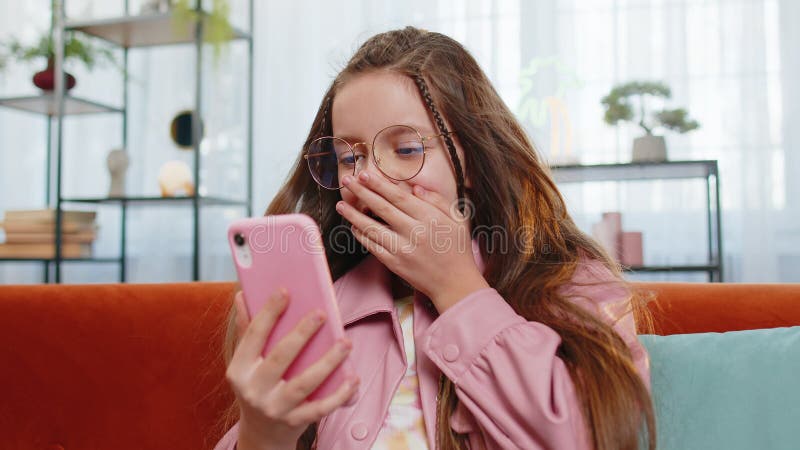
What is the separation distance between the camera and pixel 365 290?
893 millimetres

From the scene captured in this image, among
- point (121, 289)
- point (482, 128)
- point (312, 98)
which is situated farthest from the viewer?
point (312, 98)

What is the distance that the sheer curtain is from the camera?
2545 mm

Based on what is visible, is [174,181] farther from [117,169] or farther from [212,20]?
[212,20]

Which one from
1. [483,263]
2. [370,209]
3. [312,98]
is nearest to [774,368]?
[483,263]

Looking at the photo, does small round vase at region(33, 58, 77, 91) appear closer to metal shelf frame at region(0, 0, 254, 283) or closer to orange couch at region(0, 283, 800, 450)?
metal shelf frame at region(0, 0, 254, 283)

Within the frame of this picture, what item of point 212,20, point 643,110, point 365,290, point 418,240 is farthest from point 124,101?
point 418,240

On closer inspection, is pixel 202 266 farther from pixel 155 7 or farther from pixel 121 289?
pixel 121 289

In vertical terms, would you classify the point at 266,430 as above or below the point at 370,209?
below

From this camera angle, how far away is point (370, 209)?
0.84 meters

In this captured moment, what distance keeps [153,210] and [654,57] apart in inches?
87.6

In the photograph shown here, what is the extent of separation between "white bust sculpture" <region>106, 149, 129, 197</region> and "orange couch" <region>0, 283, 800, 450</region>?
1.85m

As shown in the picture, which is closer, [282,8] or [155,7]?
[155,7]

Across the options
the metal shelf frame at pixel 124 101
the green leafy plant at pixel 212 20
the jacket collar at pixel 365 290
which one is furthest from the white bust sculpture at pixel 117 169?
the jacket collar at pixel 365 290

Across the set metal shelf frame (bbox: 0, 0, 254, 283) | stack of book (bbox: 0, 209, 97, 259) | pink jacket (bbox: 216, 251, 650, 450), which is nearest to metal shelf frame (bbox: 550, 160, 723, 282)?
metal shelf frame (bbox: 0, 0, 254, 283)
